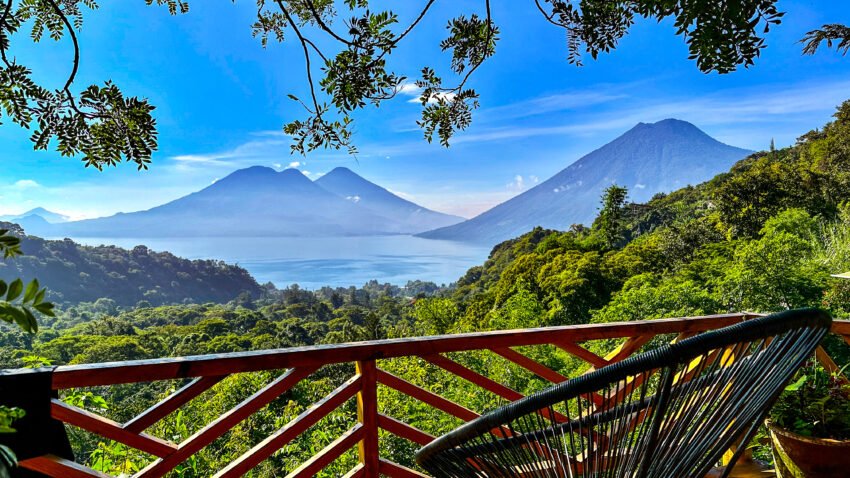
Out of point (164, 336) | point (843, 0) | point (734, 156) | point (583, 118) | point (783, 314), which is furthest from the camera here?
point (734, 156)

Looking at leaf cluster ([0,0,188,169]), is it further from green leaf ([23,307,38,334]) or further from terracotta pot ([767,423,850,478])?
terracotta pot ([767,423,850,478])

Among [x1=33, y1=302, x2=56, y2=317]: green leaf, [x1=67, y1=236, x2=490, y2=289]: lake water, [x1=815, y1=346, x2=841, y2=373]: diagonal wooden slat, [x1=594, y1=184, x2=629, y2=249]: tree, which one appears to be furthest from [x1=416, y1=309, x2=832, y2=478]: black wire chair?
[x1=67, y1=236, x2=490, y2=289]: lake water

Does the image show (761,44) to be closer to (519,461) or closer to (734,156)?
(519,461)

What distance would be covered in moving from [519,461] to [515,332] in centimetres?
91

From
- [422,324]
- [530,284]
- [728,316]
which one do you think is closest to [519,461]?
[728,316]

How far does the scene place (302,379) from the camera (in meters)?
1.50

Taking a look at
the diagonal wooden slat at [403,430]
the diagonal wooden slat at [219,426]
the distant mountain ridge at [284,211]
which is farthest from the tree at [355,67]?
the distant mountain ridge at [284,211]

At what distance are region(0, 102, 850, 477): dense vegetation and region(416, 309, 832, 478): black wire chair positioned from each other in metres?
1.40

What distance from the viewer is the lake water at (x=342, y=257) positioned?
66188 millimetres

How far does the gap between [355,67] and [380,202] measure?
335 ft

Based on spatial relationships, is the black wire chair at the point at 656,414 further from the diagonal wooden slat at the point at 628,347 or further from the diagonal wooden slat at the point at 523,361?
the diagonal wooden slat at the point at 628,347

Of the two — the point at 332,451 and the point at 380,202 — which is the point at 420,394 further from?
the point at 380,202

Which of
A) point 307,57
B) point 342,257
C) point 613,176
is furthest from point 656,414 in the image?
point 613,176

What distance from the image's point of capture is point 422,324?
1750cm
